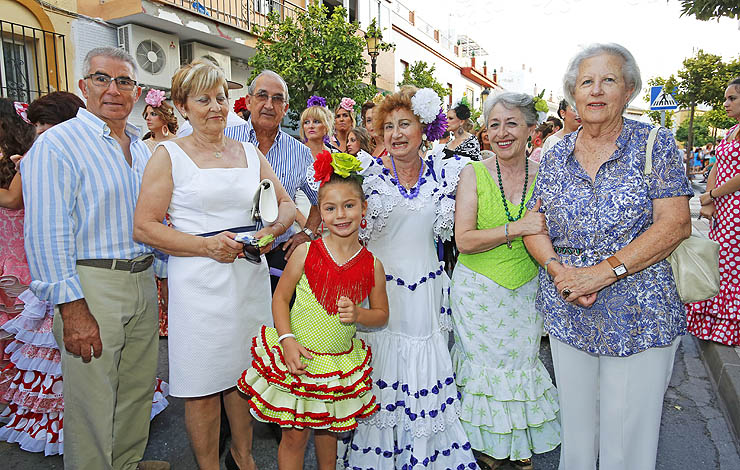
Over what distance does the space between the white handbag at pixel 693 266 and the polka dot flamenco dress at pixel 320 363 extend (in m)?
1.40

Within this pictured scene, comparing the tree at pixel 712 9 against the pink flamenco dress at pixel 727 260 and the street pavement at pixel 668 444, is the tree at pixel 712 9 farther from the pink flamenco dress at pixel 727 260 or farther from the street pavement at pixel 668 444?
the street pavement at pixel 668 444

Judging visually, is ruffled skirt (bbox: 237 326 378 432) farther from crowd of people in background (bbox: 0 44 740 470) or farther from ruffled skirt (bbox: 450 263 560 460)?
ruffled skirt (bbox: 450 263 560 460)

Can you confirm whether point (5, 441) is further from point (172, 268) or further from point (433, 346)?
point (433, 346)

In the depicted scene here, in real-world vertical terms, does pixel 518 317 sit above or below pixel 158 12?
below

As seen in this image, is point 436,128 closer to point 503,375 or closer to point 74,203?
point 503,375

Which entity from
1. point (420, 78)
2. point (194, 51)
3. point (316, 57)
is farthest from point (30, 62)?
point (420, 78)

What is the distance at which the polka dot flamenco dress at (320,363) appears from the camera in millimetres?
2217

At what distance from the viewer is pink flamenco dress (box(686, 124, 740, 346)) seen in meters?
4.34

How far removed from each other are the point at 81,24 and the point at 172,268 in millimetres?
9582

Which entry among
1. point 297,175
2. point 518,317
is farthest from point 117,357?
point 518,317

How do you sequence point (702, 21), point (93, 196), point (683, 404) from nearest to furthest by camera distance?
point (93, 196)
point (683, 404)
point (702, 21)

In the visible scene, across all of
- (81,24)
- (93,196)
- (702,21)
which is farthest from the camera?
(81,24)

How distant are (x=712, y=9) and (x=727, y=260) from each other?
10.4 ft

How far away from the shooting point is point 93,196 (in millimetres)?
2398
